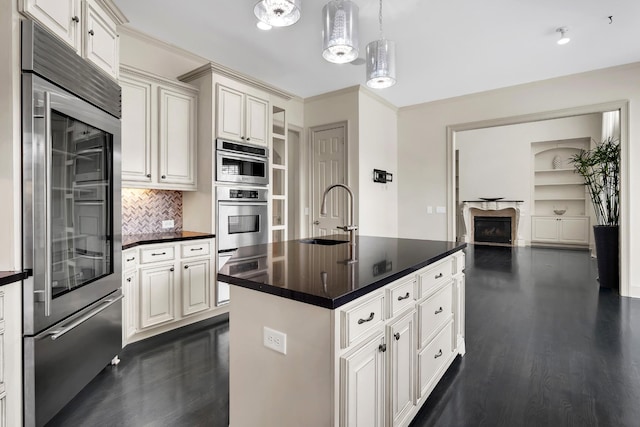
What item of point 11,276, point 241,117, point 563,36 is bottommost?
point 11,276

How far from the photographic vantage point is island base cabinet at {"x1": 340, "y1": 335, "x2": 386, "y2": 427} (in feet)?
3.77

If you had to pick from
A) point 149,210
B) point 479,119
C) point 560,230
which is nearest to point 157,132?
point 149,210

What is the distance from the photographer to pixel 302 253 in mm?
1928

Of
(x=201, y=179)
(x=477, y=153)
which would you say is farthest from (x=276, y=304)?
(x=477, y=153)

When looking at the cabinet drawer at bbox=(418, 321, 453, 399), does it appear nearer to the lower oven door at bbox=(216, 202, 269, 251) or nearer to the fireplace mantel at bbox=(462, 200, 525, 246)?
the lower oven door at bbox=(216, 202, 269, 251)

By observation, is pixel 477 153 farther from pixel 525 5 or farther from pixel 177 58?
pixel 177 58

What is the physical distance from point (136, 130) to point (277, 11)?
179 centimetres

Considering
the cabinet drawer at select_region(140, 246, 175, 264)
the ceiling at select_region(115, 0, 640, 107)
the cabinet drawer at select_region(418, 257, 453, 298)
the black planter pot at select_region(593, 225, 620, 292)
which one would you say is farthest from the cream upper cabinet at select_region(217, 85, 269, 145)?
the black planter pot at select_region(593, 225, 620, 292)

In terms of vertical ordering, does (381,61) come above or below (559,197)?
above

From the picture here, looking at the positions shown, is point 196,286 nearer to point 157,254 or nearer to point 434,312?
point 157,254

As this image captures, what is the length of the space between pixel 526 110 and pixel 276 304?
5.01 meters

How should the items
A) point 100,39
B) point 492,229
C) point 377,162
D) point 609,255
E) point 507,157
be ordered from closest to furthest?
point 100,39 → point 609,255 → point 377,162 → point 507,157 → point 492,229

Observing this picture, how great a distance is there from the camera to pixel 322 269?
1486 millimetres

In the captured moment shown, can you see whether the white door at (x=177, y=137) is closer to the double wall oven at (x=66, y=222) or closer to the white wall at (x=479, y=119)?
the double wall oven at (x=66, y=222)
